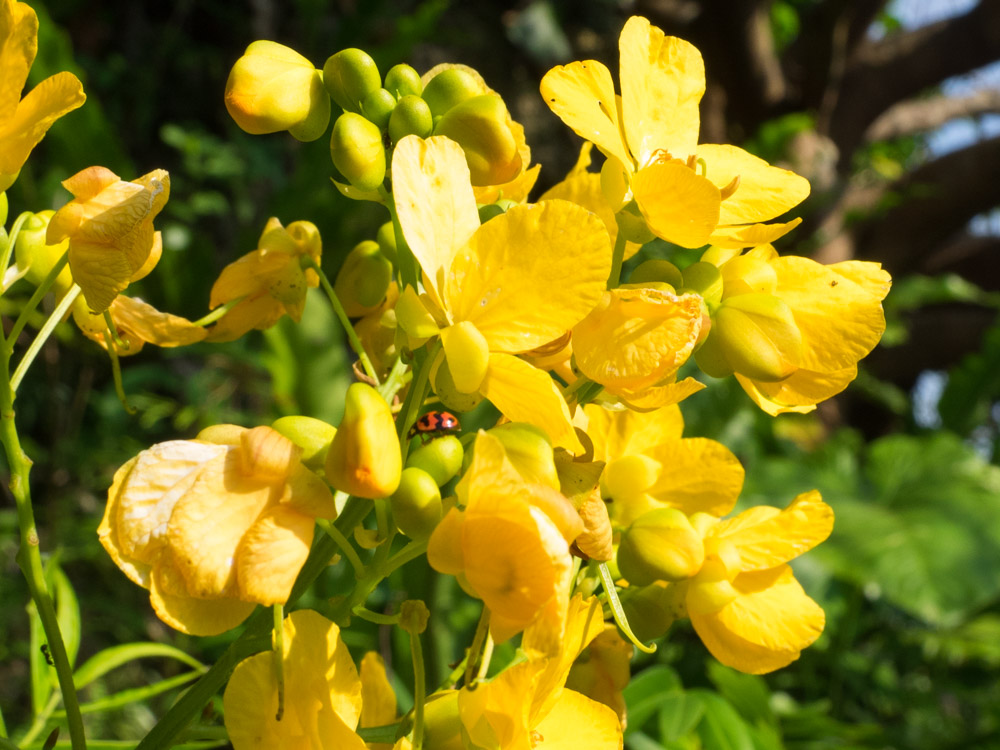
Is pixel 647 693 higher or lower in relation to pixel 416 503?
lower

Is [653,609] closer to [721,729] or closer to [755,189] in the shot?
[755,189]

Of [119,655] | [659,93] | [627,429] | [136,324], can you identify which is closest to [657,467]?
[627,429]

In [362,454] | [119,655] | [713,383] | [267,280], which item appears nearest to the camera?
[362,454]

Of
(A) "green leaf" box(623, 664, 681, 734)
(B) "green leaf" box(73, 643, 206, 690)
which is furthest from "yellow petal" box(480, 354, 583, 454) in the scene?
(A) "green leaf" box(623, 664, 681, 734)

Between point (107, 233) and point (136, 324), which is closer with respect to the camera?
point (107, 233)

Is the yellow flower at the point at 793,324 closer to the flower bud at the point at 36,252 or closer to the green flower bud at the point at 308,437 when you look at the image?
the green flower bud at the point at 308,437

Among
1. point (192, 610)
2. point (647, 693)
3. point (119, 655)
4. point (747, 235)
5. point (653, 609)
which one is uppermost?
point (747, 235)

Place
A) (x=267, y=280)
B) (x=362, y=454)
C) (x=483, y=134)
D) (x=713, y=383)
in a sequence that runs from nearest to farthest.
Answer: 1. (x=362, y=454)
2. (x=483, y=134)
3. (x=267, y=280)
4. (x=713, y=383)
